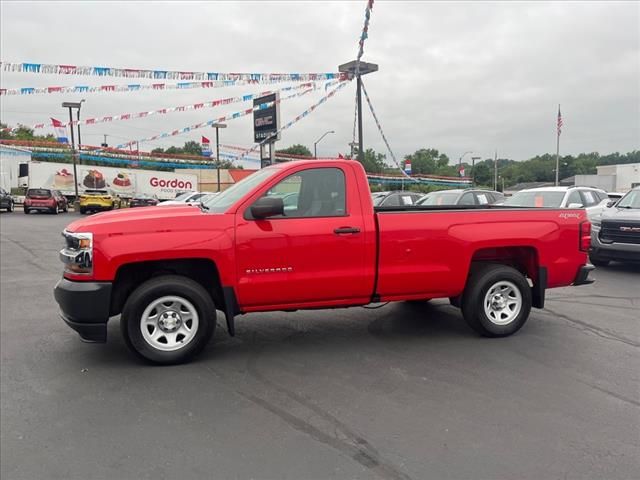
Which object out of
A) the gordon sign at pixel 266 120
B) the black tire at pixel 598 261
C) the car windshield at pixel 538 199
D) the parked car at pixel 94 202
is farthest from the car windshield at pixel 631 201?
the parked car at pixel 94 202

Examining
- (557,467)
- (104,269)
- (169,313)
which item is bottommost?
(557,467)

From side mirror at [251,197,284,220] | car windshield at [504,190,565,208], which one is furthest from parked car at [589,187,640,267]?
side mirror at [251,197,284,220]

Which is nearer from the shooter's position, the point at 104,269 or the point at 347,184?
the point at 104,269

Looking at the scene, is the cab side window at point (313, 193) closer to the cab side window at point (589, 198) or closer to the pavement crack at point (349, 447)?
the pavement crack at point (349, 447)

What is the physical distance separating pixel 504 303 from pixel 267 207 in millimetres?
2887

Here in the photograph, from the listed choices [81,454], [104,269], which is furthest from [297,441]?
[104,269]

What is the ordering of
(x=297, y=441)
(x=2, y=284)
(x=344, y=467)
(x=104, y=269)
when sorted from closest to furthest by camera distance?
(x=344, y=467), (x=297, y=441), (x=104, y=269), (x=2, y=284)

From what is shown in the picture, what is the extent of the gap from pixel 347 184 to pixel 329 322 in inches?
72.9

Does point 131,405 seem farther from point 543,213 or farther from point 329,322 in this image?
point 543,213

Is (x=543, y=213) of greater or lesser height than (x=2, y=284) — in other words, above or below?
above

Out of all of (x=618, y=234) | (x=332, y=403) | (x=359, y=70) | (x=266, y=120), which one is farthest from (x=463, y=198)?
(x=332, y=403)

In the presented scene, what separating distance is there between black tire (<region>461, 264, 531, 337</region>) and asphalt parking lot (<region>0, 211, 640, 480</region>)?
146mm

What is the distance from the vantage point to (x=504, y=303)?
5.52 meters

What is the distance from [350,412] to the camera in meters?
3.67
